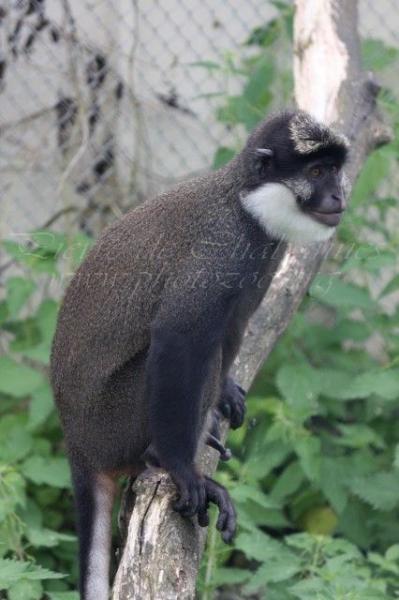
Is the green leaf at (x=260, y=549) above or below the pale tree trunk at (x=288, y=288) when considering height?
below

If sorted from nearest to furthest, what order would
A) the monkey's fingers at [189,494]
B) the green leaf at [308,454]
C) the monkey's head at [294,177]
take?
the monkey's fingers at [189,494]
the monkey's head at [294,177]
the green leaf at [308,454]

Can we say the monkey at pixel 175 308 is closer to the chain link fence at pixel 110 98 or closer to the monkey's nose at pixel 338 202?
the monkey's nose at pixel 338 202

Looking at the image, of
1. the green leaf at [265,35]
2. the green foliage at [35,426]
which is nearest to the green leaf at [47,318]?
the green foliage at [35,426]

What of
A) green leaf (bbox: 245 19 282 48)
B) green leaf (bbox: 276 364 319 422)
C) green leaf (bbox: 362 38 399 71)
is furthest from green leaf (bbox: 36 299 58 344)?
green leaf (bbox: 362 38 399 71)

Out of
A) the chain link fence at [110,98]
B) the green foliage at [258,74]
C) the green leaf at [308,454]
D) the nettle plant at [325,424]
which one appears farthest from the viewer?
the chain link fence at [110,98]

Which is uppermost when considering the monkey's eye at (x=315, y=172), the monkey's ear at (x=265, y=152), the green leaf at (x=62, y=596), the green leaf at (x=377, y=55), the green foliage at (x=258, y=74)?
the monkey's ear at (x=265, y=152)

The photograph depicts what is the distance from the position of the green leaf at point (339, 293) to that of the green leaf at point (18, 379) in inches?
67.5

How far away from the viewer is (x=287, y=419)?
561 cm

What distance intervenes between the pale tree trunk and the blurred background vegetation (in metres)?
0.49

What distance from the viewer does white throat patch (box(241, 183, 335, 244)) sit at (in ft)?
13.3

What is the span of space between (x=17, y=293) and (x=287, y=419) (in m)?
1.79

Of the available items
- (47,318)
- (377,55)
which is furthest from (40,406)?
(377,55)

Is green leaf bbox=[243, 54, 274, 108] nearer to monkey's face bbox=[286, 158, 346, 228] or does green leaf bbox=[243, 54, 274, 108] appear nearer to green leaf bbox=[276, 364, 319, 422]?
green leaf bbox=[276, 364, 319, 422]

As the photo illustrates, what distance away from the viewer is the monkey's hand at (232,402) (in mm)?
4543
